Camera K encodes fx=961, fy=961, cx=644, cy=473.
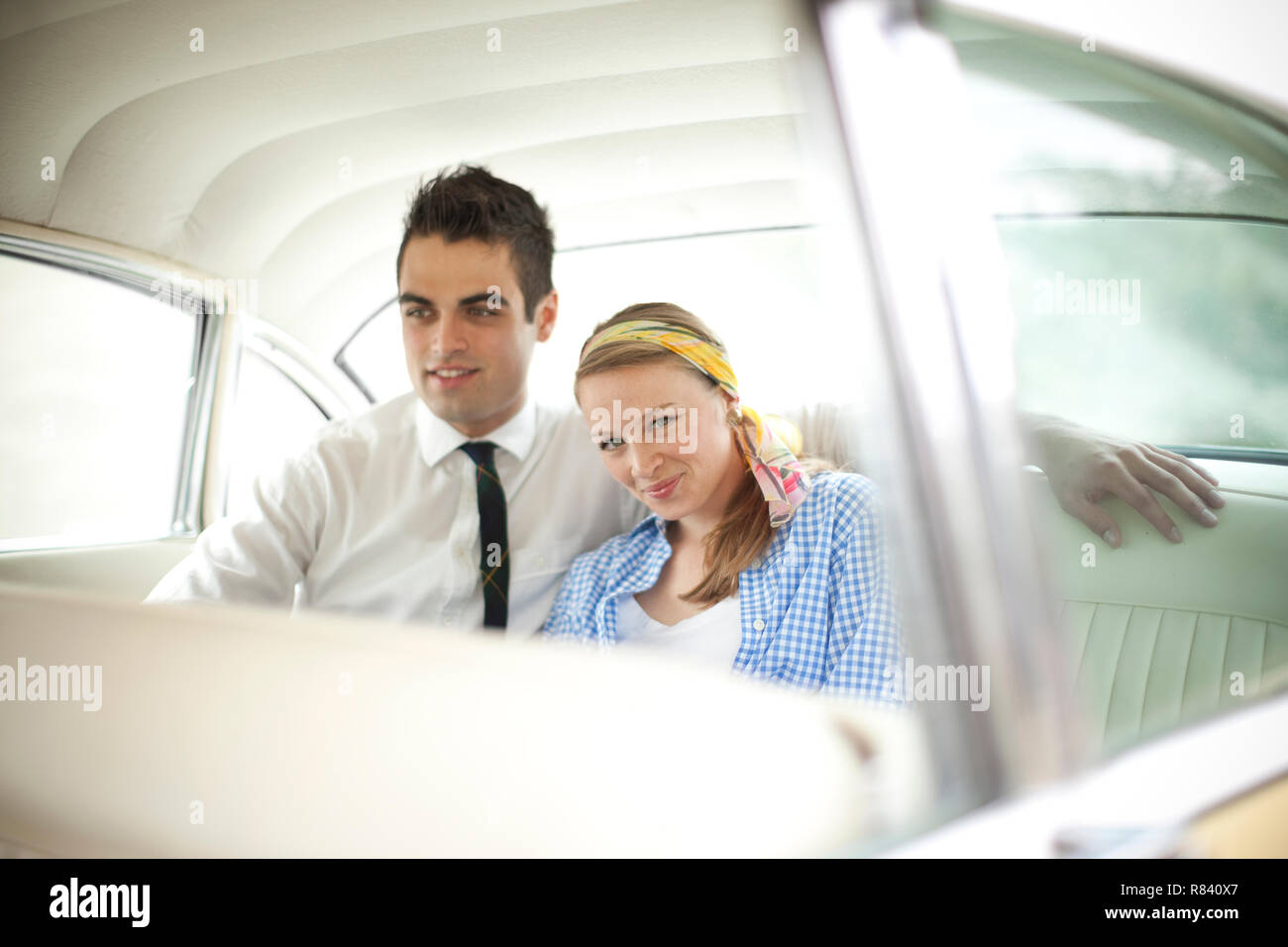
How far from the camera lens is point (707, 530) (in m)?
2.02

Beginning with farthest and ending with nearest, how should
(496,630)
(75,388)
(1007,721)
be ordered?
(75,388)
(496,630)
(1007,721)

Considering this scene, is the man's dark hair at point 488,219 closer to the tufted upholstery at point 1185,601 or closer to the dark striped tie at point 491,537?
the dark striped tie at point 491,537

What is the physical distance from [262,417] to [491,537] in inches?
63.8

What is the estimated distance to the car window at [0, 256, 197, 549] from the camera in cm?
245

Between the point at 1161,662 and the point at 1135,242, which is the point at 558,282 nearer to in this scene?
the point at 1135,242

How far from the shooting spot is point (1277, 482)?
175cm

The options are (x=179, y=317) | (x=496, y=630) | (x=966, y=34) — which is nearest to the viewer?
(x=966, y=34)

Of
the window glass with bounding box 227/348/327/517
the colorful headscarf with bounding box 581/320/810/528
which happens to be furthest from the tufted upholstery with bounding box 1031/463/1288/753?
the window glass with bounding box 227/348/327/517

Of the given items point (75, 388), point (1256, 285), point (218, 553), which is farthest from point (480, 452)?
point (1256, 285)

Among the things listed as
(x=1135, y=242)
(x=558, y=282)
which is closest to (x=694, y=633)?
(x=1135, y=242)

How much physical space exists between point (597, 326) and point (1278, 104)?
4.43 feet

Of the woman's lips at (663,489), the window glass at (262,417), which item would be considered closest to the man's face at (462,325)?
the woman's lips at (663,489)

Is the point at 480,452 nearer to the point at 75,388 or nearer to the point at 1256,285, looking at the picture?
the point at 75,388

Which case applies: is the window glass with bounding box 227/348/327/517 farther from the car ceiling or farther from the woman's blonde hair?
the woman's blonde hair
